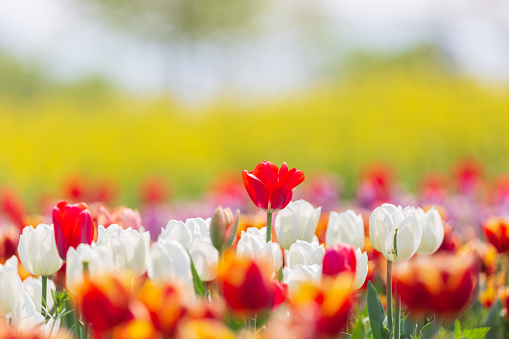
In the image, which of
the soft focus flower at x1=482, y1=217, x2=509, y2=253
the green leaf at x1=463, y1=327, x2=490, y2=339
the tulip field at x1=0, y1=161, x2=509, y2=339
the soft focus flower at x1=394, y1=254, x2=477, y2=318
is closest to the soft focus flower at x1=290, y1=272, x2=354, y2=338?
the tulip field at x1=0, y1=161, x2=509, y2=339

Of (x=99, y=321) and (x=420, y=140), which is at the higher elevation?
(x=420, y=140)

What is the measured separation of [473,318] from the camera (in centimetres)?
204

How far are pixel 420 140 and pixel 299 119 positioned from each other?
247cm

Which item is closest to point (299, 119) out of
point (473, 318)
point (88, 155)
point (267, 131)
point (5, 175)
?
point (267, 131)

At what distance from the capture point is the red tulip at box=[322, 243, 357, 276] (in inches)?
44.6

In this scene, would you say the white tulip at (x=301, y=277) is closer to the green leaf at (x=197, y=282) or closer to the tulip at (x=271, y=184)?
the green leaf at (x=197, y=282)

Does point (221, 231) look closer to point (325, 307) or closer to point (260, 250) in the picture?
point (260, 250)

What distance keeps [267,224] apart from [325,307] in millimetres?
637

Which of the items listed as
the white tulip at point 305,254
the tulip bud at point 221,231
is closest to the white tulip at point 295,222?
the white tulip at point 305,254

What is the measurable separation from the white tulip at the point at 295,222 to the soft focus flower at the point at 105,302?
651 mm

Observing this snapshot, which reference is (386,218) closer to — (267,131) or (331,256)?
(331,256)

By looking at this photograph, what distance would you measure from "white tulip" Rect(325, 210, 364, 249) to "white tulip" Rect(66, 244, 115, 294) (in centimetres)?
58

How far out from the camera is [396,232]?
132 cm

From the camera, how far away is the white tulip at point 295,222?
1.46 meters
